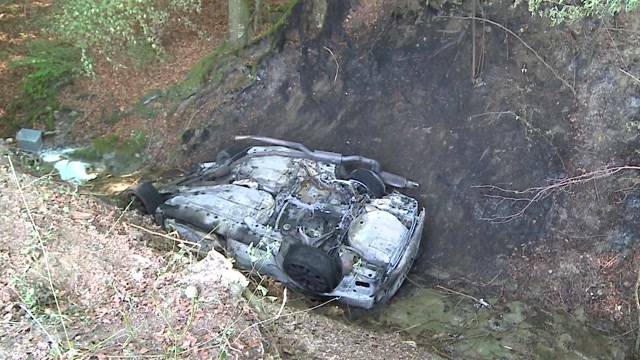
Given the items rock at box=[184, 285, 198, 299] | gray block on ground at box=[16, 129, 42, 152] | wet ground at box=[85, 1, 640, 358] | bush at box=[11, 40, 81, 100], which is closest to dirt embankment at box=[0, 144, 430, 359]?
rock at box=[184, 285, 198, 299]

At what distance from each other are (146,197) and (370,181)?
3.03 m

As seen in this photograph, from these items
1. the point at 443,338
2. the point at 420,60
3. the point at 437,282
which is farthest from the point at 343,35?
the point at 443,338

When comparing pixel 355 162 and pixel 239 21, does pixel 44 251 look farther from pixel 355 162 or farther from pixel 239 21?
pixel 239 21

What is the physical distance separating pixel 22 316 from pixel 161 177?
5.74 meters

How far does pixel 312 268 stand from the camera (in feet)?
23.2

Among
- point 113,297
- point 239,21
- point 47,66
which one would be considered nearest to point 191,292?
point 113,297

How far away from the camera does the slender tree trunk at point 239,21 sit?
11070 mm

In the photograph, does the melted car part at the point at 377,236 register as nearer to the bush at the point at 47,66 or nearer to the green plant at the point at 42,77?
the green plant at the point at 42,77

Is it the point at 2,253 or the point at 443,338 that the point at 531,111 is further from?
the point at 2,253

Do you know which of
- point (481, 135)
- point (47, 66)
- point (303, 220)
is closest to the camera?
point (303, 220)

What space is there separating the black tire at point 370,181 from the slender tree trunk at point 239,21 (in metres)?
4.18

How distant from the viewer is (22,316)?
4.29 meters

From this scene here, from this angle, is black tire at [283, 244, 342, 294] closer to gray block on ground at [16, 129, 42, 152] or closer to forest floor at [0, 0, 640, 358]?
forest floor at [0, 0, 640, 358]

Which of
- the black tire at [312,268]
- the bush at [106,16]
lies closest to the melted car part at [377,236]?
the black tire at [312,268]
